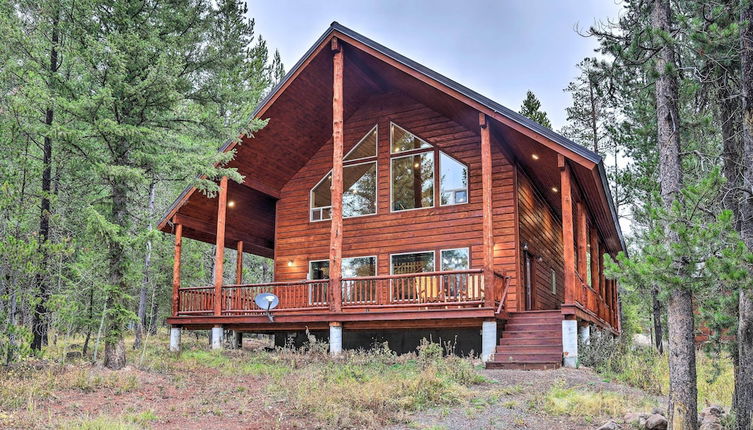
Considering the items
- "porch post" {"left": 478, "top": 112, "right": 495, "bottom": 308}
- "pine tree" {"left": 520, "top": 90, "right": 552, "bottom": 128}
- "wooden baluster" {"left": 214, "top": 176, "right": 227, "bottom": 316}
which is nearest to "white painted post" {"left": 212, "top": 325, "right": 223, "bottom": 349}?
"wooden baluster" {"left": 214, "top": 176, "right": 227, "bottom": 316}

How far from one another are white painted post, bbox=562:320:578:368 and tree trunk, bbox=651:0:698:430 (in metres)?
4.83

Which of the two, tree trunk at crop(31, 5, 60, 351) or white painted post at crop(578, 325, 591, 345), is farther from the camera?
white painted post at crop(578, 325, 591, 345)

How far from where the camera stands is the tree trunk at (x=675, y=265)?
6.81 metres

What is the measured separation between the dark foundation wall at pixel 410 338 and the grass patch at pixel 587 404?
5332 millimetres

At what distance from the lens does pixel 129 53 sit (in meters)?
11.3

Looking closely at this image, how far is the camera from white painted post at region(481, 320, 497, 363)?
12.2 m

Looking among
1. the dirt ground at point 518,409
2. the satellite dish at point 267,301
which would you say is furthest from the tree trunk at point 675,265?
the satellite dish at point 267,301

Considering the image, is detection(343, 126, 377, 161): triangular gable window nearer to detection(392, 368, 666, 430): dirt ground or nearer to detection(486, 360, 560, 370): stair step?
detection(486, 360, 560, 370): stair step

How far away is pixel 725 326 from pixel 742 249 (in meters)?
2.36

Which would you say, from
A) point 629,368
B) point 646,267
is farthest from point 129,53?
point 629,368

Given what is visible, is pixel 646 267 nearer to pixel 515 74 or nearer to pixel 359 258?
pixel 359 258

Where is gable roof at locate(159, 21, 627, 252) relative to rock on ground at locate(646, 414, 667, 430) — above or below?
above

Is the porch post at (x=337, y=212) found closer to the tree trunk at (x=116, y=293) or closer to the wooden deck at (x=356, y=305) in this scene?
the wooden deck at (x=356, y=305)

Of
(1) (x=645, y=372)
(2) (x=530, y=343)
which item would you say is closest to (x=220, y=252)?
(2) (x=530, y=343)
